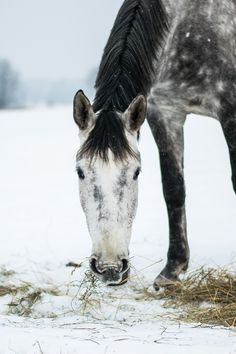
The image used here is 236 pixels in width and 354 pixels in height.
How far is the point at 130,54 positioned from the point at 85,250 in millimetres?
2800

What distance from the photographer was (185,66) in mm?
5227

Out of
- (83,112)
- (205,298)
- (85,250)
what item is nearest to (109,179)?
(83,112)

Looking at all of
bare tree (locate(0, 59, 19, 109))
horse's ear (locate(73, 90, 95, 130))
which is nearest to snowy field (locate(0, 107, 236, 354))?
horse's ear (locate(73, 90, 95, 130))

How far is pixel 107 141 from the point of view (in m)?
3.91

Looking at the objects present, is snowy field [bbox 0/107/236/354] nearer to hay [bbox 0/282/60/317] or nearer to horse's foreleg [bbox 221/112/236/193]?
hay [bbox 0/282/60/317]

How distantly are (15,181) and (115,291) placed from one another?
696cm

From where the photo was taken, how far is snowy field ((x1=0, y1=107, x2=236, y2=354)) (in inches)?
130

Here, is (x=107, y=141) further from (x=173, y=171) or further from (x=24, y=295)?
(x=173, y=171)

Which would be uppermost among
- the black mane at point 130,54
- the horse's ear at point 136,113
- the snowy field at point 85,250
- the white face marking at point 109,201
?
the black mane at point 130,54

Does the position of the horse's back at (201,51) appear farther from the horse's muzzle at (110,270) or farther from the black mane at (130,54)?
the horse's muzzle at (110,270)

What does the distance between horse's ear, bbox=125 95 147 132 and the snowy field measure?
4.11ft

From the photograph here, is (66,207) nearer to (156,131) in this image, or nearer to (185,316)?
(156,131)

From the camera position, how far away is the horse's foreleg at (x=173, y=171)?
5629mm

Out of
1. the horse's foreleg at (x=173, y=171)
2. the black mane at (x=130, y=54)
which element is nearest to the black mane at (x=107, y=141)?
the black mane at (x=130, y=54)
